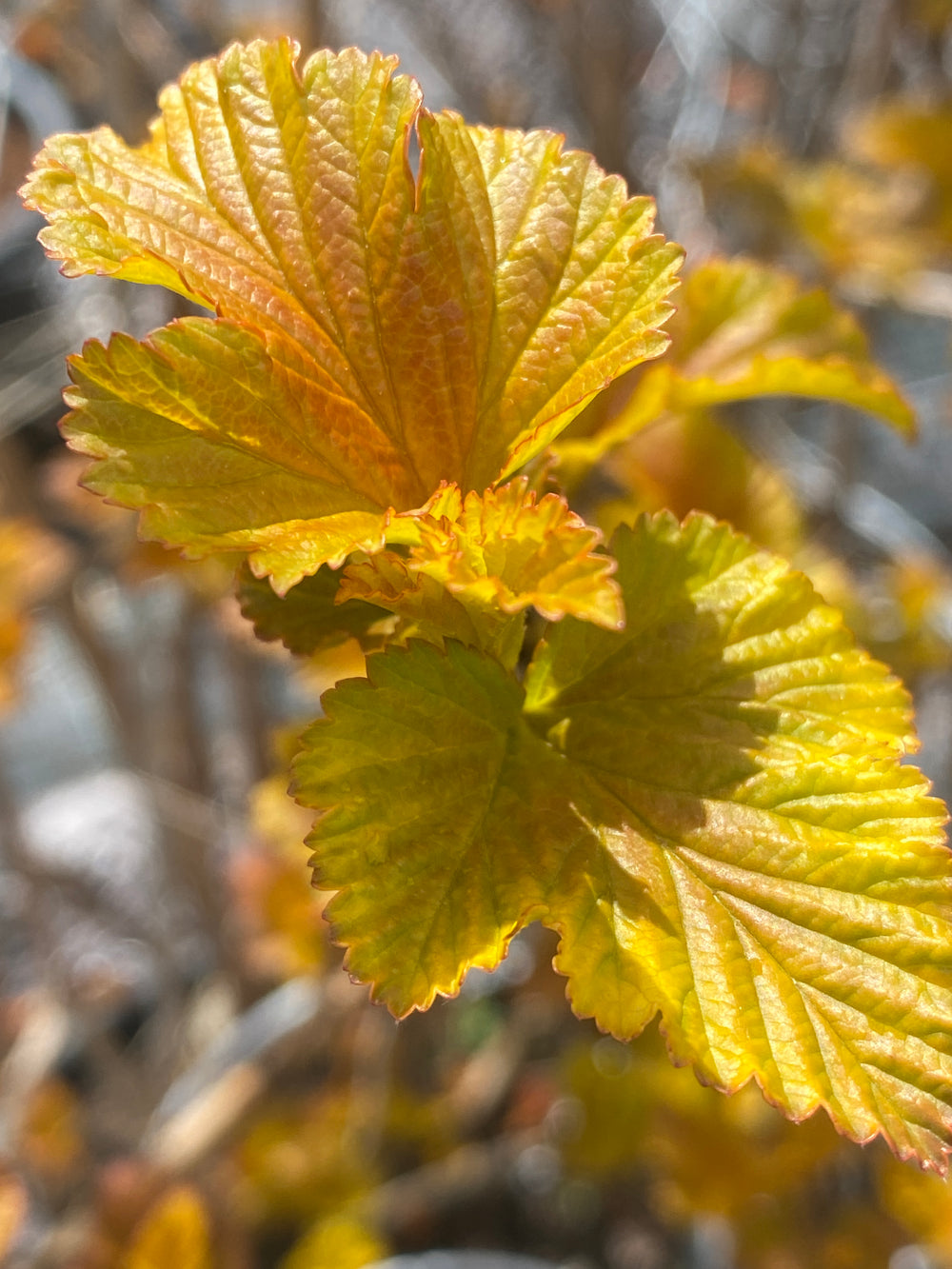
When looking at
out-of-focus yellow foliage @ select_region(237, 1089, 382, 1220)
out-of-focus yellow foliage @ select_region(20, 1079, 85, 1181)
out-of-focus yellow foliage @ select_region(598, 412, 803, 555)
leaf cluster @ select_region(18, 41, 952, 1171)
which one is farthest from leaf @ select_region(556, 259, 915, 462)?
out-of-focus yellow foliage @ select_region(20, 1079, 85, 1181)

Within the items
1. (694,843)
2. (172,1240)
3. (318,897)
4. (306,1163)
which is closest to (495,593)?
(694,843)

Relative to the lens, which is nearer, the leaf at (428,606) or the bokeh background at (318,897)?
the leaf at (428,606)

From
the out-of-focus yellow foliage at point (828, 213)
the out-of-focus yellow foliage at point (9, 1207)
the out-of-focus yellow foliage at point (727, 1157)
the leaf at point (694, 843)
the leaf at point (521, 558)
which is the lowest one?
the out-of-focus yellow foliage at point (727, 1157)

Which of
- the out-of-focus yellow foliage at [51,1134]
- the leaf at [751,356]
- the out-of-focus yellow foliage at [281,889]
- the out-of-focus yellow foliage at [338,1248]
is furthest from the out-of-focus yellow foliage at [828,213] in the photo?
the out-of-focus yellow foliage at [51,1134]

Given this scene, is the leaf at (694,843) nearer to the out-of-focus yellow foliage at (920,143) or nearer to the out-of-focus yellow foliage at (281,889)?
the out-of-focus yellow foliage at (281,889)

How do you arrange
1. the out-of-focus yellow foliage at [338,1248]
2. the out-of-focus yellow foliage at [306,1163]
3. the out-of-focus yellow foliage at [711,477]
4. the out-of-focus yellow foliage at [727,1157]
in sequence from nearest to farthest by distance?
the out-of-focus yellow foliage at [711,477]
the out-of-focus yellow foliage at [727,1157]
the out-of-focus yellow foliage at [338,1248]
the out-of-focus yellow foliage at [306,1163]

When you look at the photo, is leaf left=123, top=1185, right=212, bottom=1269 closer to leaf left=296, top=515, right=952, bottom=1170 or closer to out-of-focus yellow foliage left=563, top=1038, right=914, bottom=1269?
out-of-focus yellow foliage left=563, top=1038, right=914, bottom=1269
